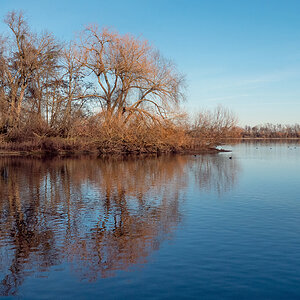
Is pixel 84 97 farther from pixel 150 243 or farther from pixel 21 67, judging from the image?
pixel 150 243

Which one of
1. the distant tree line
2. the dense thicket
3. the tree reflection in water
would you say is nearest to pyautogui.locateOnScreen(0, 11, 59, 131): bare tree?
the dense thicket

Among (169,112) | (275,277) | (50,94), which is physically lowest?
(275,277)

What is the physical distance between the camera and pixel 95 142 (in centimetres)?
4022

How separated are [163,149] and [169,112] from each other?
4.57 metres

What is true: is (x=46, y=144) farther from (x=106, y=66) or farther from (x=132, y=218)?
(x=132, y=218)

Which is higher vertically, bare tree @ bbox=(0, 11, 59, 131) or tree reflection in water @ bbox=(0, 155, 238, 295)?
bare tree @ bbox=(0, 11, 59, 131)

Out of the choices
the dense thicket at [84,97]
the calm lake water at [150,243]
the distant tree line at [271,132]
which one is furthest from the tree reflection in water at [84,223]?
the distant tree line at [271,132]

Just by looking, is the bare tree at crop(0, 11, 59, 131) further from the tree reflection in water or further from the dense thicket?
the tree reflection in water

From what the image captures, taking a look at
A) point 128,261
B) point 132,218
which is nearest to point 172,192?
point 132,218

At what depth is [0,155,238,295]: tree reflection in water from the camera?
7.11 m

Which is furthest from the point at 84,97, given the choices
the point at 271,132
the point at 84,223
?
the point at 271,132

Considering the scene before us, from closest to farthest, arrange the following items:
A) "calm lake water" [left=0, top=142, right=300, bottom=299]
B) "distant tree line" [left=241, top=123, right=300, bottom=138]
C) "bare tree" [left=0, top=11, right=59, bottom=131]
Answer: "calm lake water" [left=0, top=142, right=300, bottom=299], "bare tree" [left=0, top=11, right=59, bottom=131], "distant tree line" [left=241, top=123, right=300, bottom=138]

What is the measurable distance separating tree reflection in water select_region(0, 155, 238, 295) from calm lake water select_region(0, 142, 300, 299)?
0.09 ft

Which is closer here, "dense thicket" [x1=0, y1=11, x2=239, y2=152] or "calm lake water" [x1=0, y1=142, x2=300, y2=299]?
"calm lake water" [x1=0, y1=142, x2=300, y2=299]
